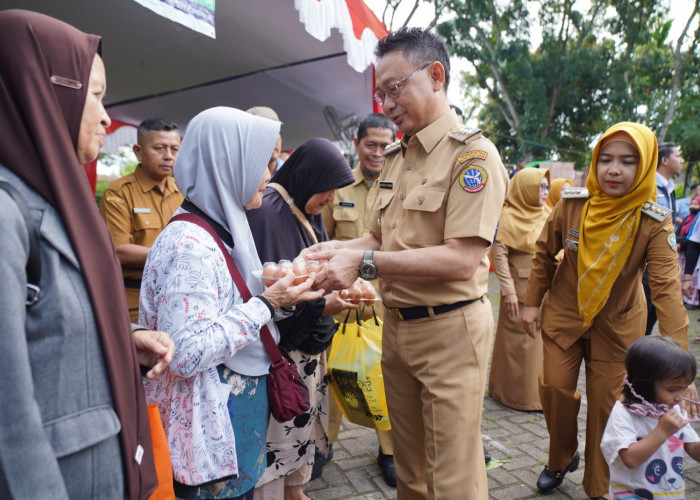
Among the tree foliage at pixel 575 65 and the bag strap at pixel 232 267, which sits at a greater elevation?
the tree foliage at pixel 575 65

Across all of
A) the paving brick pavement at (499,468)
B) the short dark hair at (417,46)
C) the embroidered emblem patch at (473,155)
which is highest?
the short dark hair at (417,46)

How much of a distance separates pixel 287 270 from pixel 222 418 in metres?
0.59

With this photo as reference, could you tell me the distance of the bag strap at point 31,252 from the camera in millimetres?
995

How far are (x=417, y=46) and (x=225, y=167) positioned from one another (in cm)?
99

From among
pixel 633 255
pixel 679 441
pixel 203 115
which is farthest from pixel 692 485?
pixel 203 115

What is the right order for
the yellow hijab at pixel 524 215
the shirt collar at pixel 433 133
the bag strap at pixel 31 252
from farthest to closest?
1. the yellow hijab at pixel 524 215
2. the shirt collar at pixel 433 133
3. the bag strap at pixel 31 252

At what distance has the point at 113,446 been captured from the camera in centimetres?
117

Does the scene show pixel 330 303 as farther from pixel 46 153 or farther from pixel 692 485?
pixel 692 485

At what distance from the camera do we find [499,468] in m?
3.38

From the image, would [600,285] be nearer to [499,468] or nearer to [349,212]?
[499,468]

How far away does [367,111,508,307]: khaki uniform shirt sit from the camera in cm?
198

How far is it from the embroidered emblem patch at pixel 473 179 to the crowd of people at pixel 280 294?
0.04 ft

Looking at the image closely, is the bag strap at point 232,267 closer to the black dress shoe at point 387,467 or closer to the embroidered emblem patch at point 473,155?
the embroidered emblem patch at point 473,155

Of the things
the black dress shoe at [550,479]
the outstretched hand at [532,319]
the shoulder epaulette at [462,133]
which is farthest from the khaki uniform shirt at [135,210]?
the black dress shoe at [550,479]
